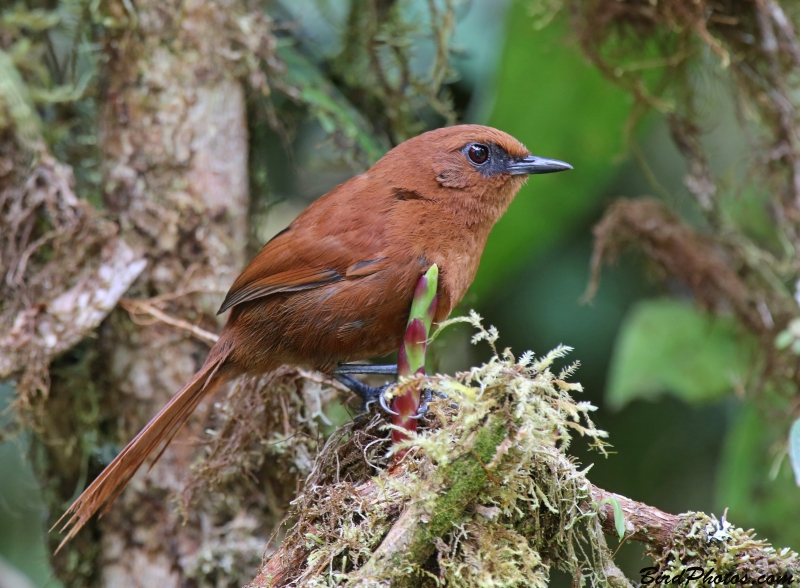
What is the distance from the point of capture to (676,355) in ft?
11.4

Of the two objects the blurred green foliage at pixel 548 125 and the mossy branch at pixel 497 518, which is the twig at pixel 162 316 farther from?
the blurred green foliage at pixel 548 125

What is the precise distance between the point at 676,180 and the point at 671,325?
1.32m

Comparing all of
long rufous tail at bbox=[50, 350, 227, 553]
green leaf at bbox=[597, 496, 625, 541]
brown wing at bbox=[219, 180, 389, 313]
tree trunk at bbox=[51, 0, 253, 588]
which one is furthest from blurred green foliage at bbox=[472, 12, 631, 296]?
green leaf at bbox=[597, 496, 625, 541]

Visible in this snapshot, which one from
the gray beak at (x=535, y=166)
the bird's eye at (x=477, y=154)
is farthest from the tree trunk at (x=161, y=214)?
the gray beak at (x=535, y=166)

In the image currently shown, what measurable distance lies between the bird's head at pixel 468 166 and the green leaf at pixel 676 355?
931 millimetres

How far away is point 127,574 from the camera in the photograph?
112 inches

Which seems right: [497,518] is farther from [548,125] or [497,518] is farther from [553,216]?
[548,125]

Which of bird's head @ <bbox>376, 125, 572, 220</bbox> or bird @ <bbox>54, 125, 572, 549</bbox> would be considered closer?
bird @ <bbox>54, 125, 572, 549</bbox>

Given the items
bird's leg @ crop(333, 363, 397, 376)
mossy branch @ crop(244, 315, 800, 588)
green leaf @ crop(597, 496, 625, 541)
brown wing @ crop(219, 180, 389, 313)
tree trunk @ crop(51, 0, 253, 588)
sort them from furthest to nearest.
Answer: tree trunk @ crop(51, 0, 253, 588) < bird's leg @ crop(333, 363, 397, 376) < brown wing @ crop(219, 180, 389, 313) < green leaf @ crop(597, 496, 625, 541) < mossy branch @ crop(244, 315, 800, 588)

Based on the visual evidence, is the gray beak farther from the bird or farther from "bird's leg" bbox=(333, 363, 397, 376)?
"bird's leg" bbox=(333, 363, 397, 376)

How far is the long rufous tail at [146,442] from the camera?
2.40 metres

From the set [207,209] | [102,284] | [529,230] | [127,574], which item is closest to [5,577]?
[127,574]

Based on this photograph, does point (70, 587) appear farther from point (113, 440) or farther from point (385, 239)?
point (385, 239)

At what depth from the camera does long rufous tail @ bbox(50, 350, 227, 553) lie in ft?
7.87
